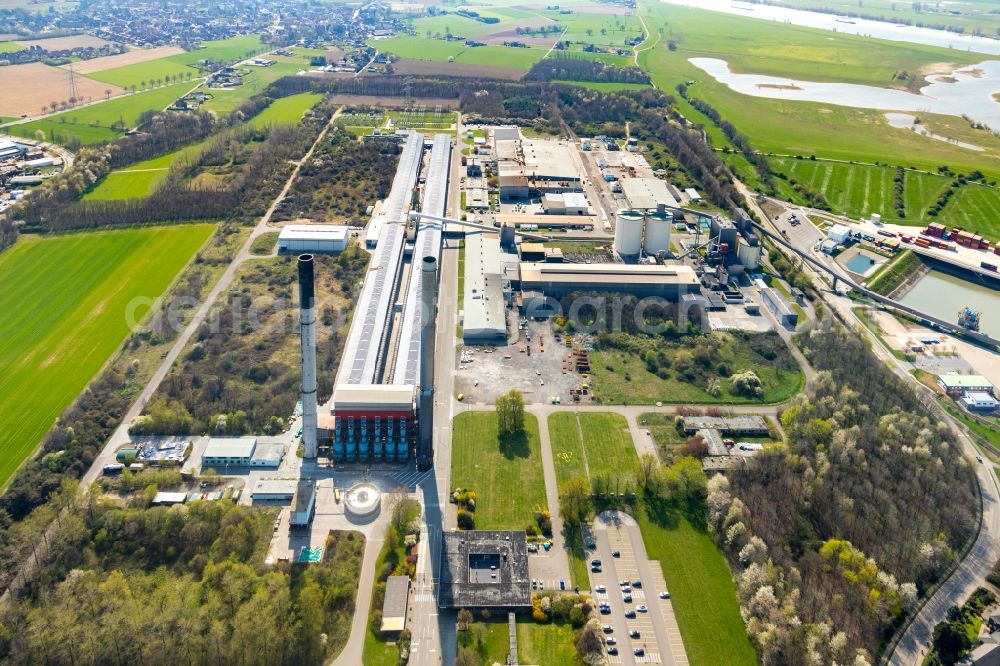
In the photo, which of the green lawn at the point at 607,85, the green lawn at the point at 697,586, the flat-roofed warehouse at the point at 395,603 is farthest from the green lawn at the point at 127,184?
the green lawn at the point at 607,85

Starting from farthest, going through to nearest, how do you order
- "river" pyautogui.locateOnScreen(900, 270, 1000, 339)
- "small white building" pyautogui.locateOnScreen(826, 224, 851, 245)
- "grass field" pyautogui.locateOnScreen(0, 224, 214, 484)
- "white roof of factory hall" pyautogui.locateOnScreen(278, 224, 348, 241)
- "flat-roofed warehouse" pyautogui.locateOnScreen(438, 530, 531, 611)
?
"small white building" pyautogui.locateOnScreen(826, 224, 851, 245)
"white roof of factory hall" pyautogui.locateOnScreen(278, 224, 348, 241)
"river" pyautogui.locateOnScreen(900, 270, 1000, 339)
"grass field" pyautogui.locateOnScreen(0, 224, 214, 484)
"flat-roofed warehouse" pyautogui.locateOnScreen(438, 530, 531, 611)

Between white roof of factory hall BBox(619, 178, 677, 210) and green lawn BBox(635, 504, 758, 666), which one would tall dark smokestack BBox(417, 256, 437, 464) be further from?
white roof of factory hall BBox(619, 178, 677, 210)

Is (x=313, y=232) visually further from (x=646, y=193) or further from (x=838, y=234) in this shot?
(x=838, y=234)

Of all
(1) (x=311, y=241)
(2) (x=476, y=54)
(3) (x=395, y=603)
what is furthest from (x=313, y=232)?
(2) (x=476, y=54)

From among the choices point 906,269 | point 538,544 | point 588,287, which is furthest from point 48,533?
point 906,269

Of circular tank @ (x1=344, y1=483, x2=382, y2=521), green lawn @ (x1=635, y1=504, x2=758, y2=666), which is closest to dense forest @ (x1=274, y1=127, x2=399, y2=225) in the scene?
circular tank @ (x1=344, y1=483, x2=382, y2=521)

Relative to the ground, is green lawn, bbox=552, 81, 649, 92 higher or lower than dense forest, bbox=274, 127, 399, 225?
higher

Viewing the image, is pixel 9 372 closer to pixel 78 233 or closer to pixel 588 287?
pixel 78 233
